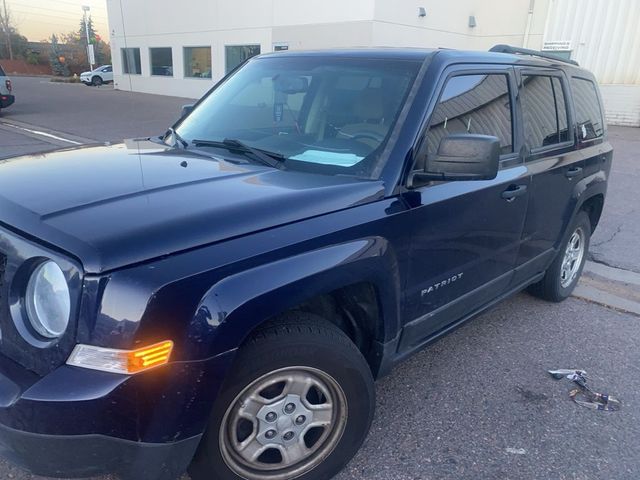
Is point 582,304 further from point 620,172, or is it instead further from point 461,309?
point 620,172

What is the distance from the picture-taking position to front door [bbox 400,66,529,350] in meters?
2.56

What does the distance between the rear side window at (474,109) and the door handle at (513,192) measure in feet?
0.72

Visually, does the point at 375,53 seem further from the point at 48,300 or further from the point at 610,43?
the point at 610,43

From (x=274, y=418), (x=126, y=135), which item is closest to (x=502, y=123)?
(x=274, y=418)

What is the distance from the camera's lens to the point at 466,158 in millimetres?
2318

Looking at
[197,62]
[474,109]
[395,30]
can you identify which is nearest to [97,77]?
[197,62]

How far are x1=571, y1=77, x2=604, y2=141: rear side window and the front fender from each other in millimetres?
2542

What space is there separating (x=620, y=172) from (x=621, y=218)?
3833mm

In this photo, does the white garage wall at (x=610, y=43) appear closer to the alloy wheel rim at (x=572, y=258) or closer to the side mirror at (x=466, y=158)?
the alloy wheel rim at (x=572, y=258)

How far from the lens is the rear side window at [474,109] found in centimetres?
267

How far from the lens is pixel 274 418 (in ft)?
6.95

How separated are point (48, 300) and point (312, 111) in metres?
1.72

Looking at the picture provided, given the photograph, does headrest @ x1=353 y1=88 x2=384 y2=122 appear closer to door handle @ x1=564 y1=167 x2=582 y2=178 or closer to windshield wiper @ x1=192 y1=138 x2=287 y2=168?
windshield wiper @ x1=192 y1=138 x2=287 y2=168

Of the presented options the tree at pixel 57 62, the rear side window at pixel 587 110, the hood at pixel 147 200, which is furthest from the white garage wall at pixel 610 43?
the tree at pixel 57 62
